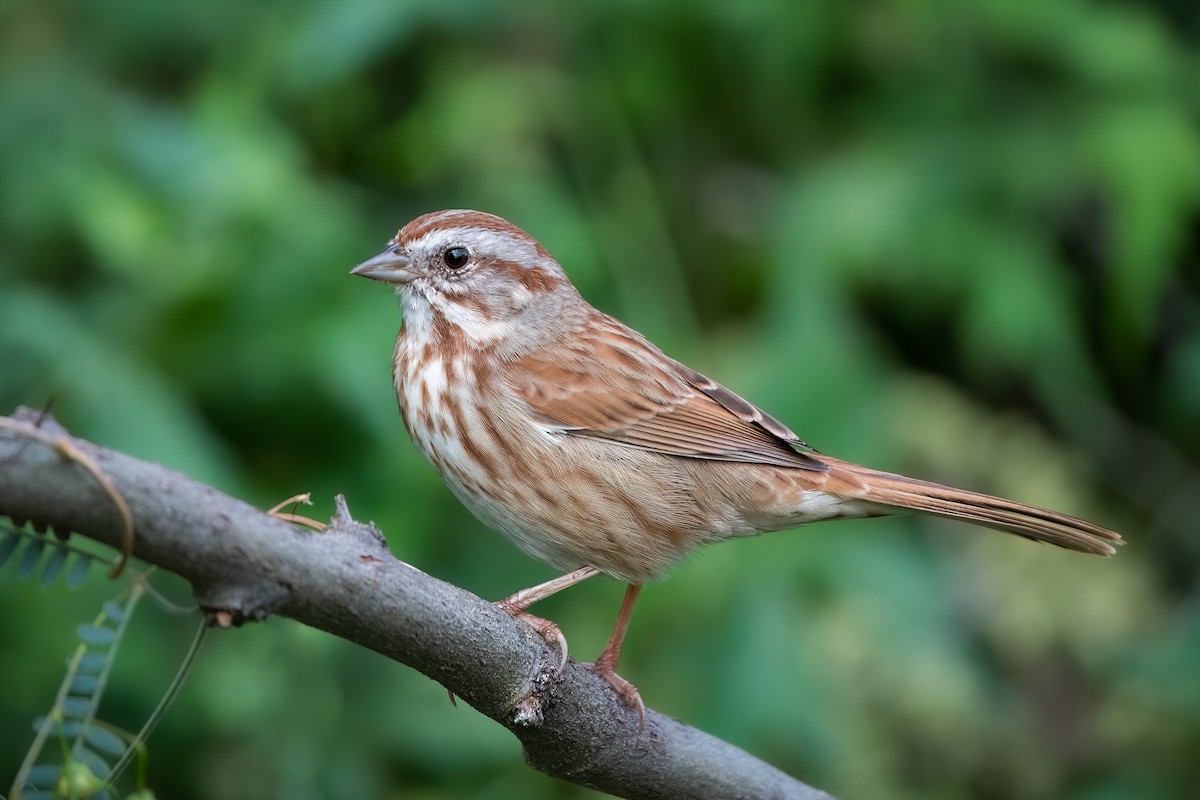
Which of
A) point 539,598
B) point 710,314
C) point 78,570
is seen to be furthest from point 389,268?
point 710,314

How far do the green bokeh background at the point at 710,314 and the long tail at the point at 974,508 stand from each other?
34.5 inches

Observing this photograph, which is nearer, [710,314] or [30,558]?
[30,558]

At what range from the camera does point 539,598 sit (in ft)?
9.85

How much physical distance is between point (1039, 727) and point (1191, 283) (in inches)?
73.1

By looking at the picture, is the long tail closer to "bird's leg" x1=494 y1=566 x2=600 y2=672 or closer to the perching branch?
"bird's leg" x1=494 y1=566 x2=600 y2=672

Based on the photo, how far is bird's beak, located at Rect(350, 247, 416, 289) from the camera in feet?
11.1

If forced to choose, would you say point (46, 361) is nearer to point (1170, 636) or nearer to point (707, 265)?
point (707, 265)

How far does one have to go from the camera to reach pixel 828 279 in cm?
479

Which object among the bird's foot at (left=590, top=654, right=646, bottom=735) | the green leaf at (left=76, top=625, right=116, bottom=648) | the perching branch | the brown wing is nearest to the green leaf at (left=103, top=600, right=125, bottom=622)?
the green leaf at (left=76, top=625, right=116, bottom=648)

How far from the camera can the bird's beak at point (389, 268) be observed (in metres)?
3.40

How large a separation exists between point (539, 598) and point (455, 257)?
936 millimetres

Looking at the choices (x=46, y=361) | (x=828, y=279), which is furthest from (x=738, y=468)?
(x=46, y=361)

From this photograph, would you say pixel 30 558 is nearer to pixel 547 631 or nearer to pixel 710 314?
pixel 547 631

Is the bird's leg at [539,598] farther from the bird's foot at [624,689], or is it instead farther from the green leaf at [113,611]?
the green leaf at [113,611]
